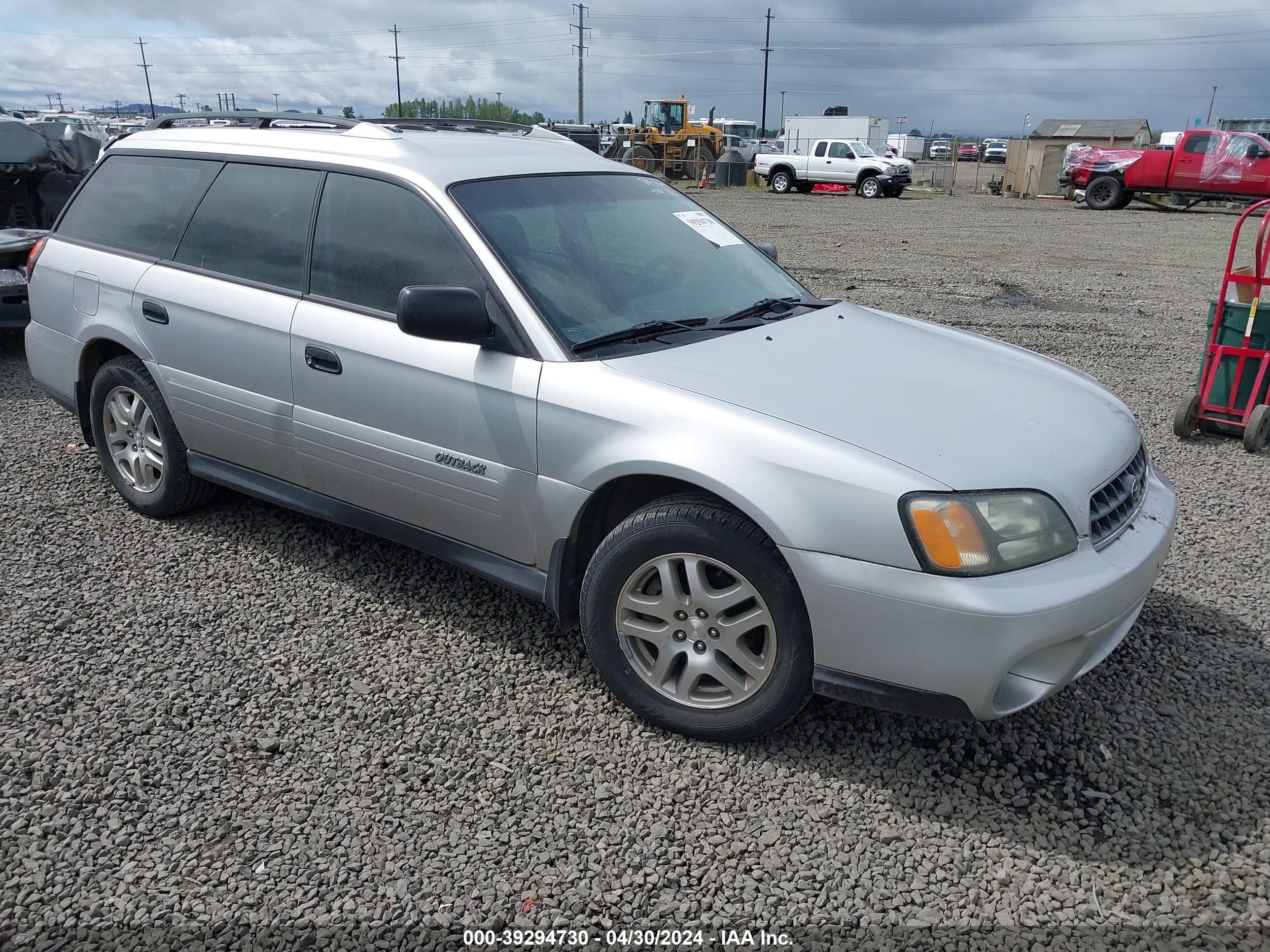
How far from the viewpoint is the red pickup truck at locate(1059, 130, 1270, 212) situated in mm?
22875

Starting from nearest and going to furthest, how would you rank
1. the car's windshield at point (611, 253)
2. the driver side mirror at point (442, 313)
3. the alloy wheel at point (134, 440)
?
the driver side mirror at point (442, 313), the car's windshield at point (611, 253), the alloy wheel at point (134, 440)

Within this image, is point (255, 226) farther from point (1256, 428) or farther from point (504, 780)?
point (1256, 428)

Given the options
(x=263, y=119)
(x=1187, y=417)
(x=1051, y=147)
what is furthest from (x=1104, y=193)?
(x=263, y=119)

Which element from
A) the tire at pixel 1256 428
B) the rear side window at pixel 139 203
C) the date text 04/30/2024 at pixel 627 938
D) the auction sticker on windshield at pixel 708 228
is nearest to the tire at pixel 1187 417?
the tire at pixel 1256 428

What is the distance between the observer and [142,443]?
4398mm

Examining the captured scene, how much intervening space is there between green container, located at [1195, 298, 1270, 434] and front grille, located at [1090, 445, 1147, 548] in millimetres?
3372

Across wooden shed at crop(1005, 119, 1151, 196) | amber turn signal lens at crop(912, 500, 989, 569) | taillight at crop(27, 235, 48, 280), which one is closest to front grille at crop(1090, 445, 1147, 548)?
amber turn signal lens at crop(912, 500, 989, 569)

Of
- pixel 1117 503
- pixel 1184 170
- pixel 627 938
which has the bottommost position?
pixel 627 938

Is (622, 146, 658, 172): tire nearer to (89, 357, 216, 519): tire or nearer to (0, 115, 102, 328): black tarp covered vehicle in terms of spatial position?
(0, 115, 102, 328): black tarp covered vehicle

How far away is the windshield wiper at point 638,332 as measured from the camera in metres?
3.02

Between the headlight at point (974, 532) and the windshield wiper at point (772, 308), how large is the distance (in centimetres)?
121

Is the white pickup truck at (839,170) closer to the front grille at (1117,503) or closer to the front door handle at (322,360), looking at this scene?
the front grille at (1117,503)

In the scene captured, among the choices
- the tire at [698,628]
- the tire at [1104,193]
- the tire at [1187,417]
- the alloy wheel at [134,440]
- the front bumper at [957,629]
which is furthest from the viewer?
the tire at [1104,193]

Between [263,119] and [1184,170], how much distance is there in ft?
83.2
